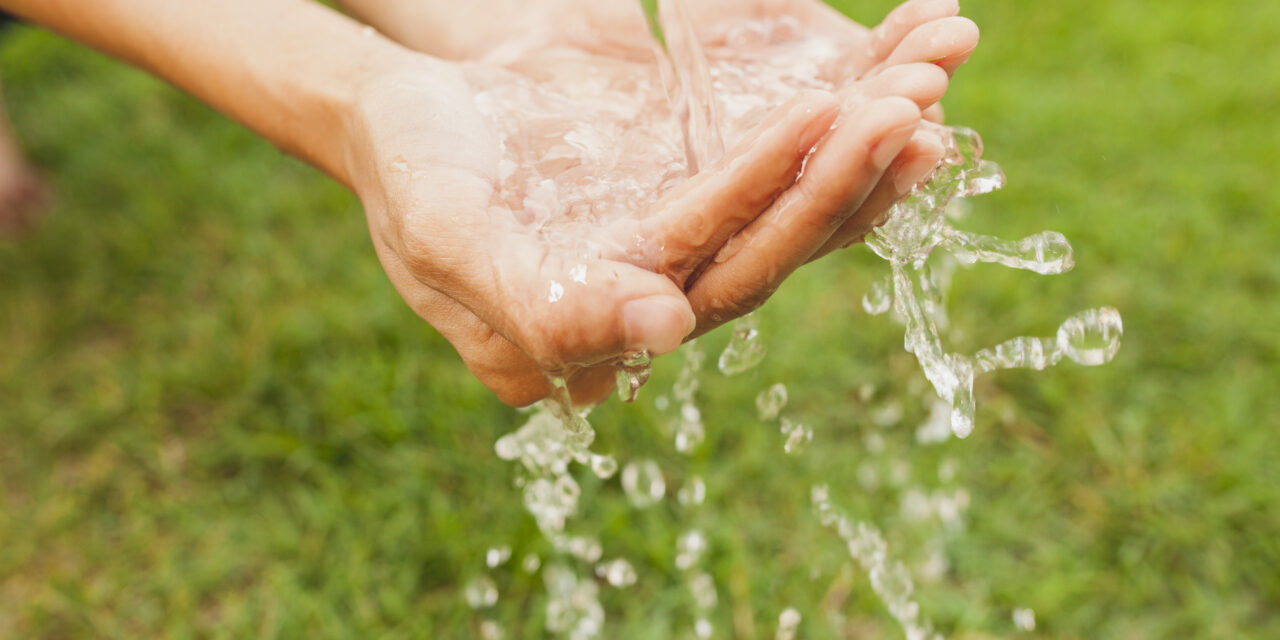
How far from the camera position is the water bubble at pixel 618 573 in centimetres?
198

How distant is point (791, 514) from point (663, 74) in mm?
1039

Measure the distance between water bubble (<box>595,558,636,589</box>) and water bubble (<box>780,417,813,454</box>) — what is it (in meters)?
0.45

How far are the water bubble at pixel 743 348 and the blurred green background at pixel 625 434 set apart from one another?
374 mm

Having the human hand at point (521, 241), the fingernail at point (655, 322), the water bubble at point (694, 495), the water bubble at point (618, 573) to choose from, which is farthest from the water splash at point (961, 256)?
the water bubble at point (618, 573)

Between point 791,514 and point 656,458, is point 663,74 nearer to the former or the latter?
point 656,458

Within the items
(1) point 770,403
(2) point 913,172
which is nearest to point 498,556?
(1) point 770,403

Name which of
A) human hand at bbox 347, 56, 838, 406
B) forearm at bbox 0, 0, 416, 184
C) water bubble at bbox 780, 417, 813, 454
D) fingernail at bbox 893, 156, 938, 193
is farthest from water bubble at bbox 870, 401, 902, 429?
forearm at bbox 0, 0, 416, 184

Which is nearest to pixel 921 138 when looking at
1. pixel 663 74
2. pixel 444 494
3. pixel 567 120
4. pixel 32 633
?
pixel 567 120

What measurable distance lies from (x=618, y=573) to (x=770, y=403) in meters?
0.57

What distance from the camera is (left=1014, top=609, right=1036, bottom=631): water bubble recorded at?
1930mm

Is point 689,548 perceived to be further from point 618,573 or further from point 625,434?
point 625,434

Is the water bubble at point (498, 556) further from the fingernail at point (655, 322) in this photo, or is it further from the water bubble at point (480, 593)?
the fingernail at point (655, 322)

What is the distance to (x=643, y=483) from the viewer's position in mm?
2154

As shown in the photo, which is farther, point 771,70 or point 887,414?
point 887,414
